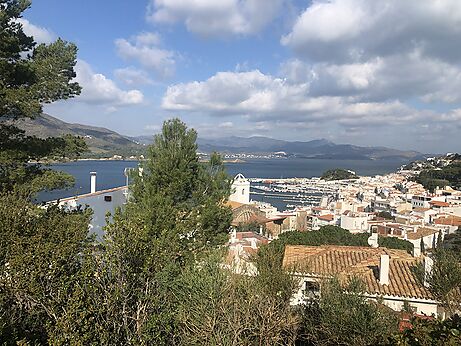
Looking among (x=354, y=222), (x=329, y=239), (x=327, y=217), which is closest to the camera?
(x=329, y=239)

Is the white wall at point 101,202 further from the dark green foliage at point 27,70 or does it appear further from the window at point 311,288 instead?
the window at point 311,288

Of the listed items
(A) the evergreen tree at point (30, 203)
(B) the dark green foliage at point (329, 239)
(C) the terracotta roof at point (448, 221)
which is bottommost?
(C) the terracotta roof at point (448, 221)

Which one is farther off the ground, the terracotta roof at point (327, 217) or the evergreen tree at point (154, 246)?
the evergreen tree at point (154, 246)

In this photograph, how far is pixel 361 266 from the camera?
14883 mm

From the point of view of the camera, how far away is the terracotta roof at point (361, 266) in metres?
13.0

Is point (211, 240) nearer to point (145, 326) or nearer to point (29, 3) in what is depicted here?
point (145, 326)

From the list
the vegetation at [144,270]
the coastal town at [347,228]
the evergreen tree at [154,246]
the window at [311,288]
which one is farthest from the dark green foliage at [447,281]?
the evergreen tree at [154,246]

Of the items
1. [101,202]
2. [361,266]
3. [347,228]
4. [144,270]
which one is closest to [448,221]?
[347,228]

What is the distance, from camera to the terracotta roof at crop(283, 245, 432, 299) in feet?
42.5

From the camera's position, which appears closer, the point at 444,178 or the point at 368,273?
the point at 368,273

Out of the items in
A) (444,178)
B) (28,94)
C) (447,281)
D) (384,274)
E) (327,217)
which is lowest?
(327,217)

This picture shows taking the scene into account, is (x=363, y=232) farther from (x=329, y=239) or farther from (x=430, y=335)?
(x=430, y=335)

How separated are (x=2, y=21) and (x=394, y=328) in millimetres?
11250

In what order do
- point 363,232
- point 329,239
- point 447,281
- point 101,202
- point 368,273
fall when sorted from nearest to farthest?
point 447,281 < point 368,273 < point 101,202 < point 329,239 < point 363,232
